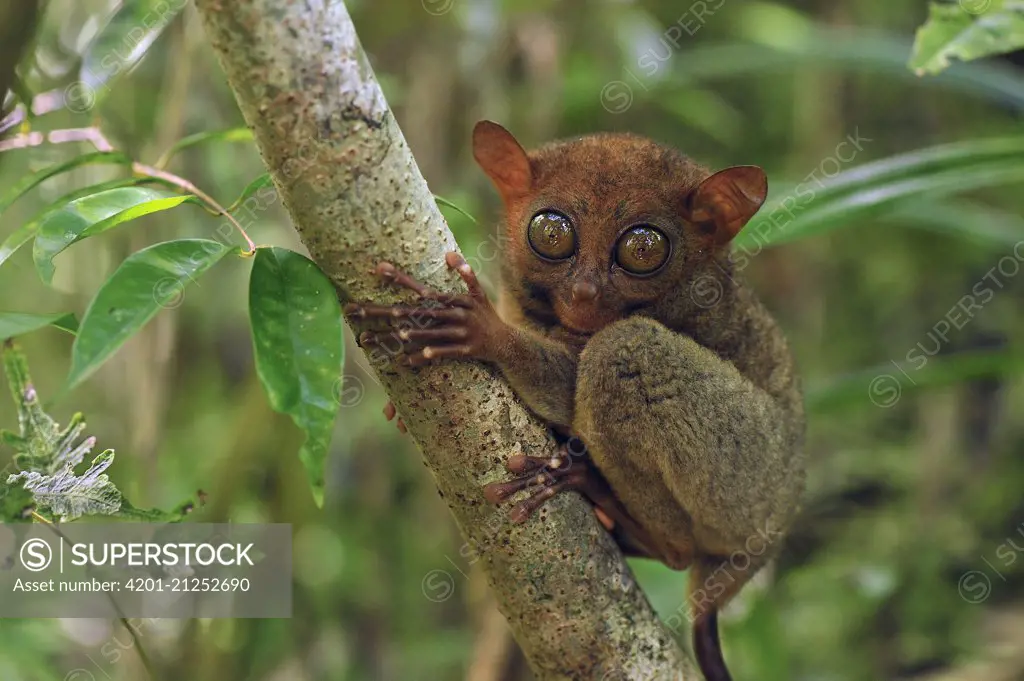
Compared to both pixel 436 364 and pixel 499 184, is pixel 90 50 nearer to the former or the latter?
pixel 499 184

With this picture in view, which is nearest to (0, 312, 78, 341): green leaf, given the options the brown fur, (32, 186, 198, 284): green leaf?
(32, 186, 198, 284): green leaf

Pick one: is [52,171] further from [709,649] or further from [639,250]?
[709,649]

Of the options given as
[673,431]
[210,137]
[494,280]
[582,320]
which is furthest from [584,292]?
[210,137]

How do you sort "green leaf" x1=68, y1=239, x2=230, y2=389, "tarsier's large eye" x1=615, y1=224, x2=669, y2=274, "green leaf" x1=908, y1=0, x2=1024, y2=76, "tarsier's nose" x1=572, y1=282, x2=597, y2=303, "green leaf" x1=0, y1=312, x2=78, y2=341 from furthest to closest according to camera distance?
"green leaf" x1=908, y1=0, x2=1024, y2=76 → "tarsier's large eye" x1=615, y1=224, x2=669, y2=274 → "tarsier's nose" x1=572, y1=282, x2=597, y2=303 → "green leaf" x1=0, y1=312, x2=78, y2=341 → "green leaf" x1=68, y1=239, x2=230, y2=389

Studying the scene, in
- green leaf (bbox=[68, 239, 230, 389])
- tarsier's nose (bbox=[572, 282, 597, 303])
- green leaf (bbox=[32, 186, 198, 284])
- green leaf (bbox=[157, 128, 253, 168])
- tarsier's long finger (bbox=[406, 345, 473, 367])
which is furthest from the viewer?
tarsier's nose (bbox=[572, 282, 597, 303])

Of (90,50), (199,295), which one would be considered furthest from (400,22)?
(90,50)

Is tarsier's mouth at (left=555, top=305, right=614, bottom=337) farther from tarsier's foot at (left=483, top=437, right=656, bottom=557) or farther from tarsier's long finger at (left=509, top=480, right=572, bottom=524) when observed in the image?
tarsier's long finger at (left=509, top=480, right=572, bottom=524)

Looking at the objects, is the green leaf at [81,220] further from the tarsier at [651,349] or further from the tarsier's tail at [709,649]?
the tarsier's tail at [709,649]
